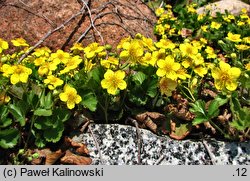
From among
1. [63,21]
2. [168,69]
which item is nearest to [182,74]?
[168,69]

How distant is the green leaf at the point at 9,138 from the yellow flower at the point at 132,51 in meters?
0.90

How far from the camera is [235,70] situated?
313 cm

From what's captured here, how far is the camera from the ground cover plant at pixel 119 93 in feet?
10.2

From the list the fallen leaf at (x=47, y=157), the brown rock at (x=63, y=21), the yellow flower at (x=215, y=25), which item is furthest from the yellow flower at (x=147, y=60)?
the yellow flower at (x=215, y=25)

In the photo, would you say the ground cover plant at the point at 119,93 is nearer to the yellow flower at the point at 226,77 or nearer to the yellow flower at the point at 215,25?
the yellow flower at the point at 226,77

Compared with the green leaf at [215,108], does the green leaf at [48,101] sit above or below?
above

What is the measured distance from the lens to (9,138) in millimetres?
3025

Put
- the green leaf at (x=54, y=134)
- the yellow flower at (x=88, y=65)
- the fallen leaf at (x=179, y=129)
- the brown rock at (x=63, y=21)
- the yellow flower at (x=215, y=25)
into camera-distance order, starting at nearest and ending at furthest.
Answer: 1. the green leaf at (x=54, y=134)
2. the fallen leaf at (x=179, y=129)
3. the yellow flower at (x=88, y=65)
4. the brown rock at (x=63, y=21)
5. the yellow flower at (x=215, y=25)

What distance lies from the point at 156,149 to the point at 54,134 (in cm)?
71

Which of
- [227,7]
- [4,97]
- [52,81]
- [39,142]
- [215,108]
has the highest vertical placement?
[227,7]

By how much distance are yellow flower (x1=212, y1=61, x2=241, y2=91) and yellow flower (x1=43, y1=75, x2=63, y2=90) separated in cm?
105

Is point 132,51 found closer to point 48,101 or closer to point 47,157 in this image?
point 48,101

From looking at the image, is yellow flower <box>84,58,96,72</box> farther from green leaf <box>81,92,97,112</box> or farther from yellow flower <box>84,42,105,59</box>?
green leaf <box>81,92,97,112</box>

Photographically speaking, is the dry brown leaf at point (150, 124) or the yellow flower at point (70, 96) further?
the dry brown leaf at point (150, 124)
